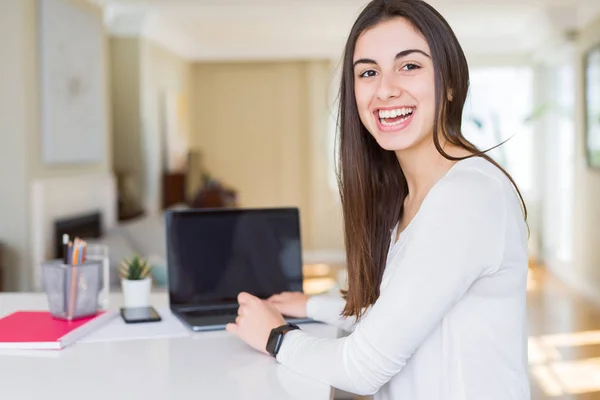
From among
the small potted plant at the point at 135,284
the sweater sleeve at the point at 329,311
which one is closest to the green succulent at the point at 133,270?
the small potted plant at the point at 135,284

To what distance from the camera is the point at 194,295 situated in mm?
1640

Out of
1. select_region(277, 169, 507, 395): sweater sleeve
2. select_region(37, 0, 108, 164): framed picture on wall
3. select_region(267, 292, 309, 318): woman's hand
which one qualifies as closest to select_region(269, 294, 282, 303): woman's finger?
select_region(267, 292, 309, 318): woman's hand

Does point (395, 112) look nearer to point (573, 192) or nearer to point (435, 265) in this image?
point (435, 265)

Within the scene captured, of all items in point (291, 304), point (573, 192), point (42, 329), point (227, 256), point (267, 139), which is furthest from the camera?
point (267, 139)

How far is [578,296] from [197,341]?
5398mm

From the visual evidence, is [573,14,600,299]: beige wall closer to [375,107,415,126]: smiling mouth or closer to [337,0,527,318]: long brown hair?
[337,0,527,318]: long brown hair

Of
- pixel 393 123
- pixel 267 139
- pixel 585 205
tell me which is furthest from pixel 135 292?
pixel 267 139

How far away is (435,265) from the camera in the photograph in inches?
41.0

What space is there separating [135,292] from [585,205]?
5.49 metres

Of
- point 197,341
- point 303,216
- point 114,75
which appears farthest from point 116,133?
point 197,341

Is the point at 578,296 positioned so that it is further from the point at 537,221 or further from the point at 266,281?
the point at 266,281

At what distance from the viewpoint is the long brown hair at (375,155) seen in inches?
45.7

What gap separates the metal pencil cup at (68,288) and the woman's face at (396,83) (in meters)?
0.69

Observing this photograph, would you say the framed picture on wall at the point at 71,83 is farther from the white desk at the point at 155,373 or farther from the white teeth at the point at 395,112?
the white teeth at the point at 395,112
